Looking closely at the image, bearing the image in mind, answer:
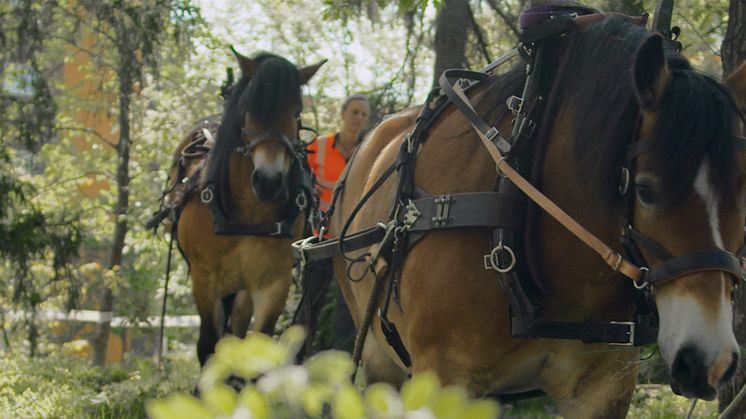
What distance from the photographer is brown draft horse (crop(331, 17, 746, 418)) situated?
326cm

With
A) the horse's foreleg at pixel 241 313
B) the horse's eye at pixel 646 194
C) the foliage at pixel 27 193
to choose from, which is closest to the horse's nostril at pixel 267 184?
the horse's foreleg at pixel 241 313

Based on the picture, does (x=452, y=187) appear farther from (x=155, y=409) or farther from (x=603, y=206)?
(x=155, y=409)

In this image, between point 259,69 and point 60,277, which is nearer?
point 259,69

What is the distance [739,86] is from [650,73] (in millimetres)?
389

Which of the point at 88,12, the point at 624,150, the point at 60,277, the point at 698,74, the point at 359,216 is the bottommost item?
the point at 60,277

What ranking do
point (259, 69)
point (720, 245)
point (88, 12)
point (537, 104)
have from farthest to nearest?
point (88, 12) → point (259, 69) → point (537, 104) → point (720, 245)

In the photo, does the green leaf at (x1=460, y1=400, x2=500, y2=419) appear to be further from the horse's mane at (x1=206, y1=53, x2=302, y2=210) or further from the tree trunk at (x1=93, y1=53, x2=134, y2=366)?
the tree trunk at (x1=93, y1=53, x2=134, y2=366)

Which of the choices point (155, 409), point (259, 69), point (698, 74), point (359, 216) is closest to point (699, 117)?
point (698, 74)

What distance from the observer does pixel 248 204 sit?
772 cm

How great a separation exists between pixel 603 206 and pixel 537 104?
0.47m

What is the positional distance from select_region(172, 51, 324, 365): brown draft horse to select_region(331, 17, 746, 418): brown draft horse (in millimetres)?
2936

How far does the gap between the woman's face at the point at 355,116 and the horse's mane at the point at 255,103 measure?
69 centimetres

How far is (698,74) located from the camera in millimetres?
3488

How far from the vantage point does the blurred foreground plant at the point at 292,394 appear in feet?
4.64
